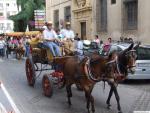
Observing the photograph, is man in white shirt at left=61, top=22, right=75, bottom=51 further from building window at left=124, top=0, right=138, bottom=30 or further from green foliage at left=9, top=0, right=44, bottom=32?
green foliage at left=9, top=0, right=44, bottom=32

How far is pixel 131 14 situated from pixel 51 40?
15.0 m

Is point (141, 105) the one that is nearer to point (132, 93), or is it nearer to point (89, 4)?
point (132, 93)

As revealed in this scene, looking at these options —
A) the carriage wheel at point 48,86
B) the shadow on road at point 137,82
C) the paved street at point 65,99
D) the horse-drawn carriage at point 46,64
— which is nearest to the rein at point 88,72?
the paved street at point 65,99

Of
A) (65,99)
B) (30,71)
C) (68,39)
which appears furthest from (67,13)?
(65,99)

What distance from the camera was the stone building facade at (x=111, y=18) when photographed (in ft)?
84.5

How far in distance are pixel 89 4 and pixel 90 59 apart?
24436 mm

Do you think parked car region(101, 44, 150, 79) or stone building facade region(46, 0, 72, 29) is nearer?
parked car region(101, 44, 150, 79)

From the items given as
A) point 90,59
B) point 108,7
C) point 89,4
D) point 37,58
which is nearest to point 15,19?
point 89,4

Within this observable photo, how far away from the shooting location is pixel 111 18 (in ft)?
98.3

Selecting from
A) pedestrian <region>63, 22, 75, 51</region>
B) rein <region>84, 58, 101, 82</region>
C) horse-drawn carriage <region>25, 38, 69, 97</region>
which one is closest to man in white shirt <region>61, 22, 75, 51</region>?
pedestrian <region>63, 22, 75, 51</region>

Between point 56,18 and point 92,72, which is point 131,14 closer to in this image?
point 92,72

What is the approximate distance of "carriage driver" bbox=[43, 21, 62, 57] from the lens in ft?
41.6

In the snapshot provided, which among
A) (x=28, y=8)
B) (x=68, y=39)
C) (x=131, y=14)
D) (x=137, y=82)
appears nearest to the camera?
(x=68, y=39)

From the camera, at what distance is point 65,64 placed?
11.5 meters
